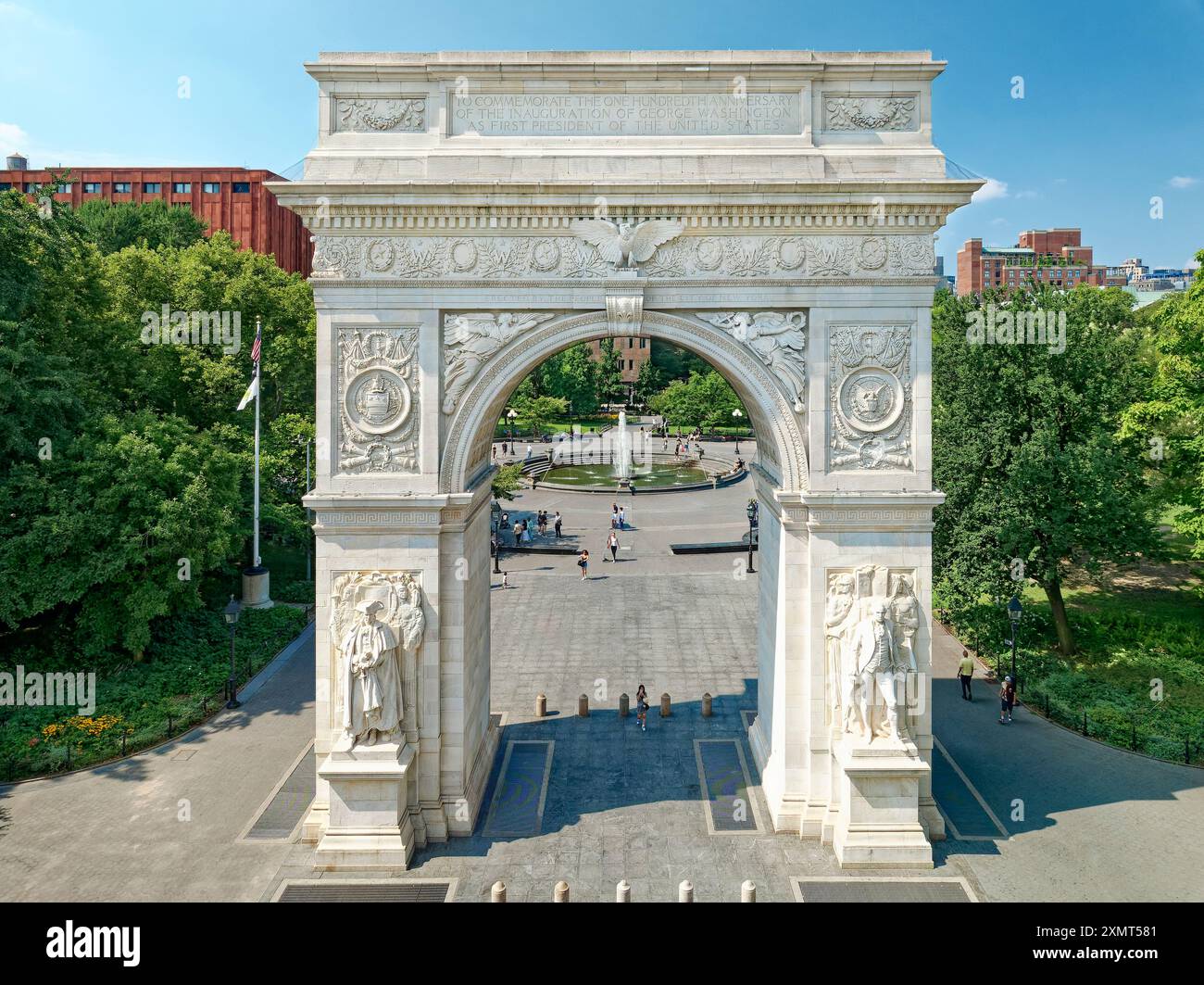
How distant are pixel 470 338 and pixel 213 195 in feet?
225

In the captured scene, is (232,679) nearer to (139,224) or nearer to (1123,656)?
(1123,656)

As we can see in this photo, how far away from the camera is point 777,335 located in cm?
1623

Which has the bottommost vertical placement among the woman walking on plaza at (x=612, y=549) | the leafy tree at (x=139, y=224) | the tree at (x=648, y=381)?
the woman walking on plaza at (x=612, y=549)

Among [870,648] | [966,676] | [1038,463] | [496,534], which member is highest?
[1038,463]

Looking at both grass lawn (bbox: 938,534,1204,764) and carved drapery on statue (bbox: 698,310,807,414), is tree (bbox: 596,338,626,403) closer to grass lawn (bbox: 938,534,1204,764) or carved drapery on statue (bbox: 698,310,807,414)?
grass lawn (bbox: 938,534,1204,764)

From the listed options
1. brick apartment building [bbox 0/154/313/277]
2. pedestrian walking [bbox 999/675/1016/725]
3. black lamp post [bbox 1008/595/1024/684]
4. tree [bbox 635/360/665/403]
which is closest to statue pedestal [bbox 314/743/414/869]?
pedestrian walking [bbox 999/675/1016/725]

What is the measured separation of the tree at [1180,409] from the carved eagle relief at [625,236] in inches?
693

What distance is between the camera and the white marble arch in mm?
16281

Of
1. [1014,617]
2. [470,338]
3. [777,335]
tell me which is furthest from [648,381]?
[470,338]

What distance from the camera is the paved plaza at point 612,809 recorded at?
15.2 m

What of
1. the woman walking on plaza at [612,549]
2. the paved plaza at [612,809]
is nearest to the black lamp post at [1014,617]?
the paved plaza at [612,809]

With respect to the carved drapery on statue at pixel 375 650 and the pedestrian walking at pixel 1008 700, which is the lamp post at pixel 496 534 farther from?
the pedestrian walking at pixel 1008 700

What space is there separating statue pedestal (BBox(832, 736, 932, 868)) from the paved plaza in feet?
1.51

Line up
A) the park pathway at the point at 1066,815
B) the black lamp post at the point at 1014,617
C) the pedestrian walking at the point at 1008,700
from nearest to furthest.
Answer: the park pathway at the point at 1066,815 < the pedestrian walking at the point at 1008,700 < the black lamp post at the point at 1014,617
